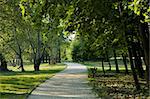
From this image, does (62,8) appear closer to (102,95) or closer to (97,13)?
(97,13)

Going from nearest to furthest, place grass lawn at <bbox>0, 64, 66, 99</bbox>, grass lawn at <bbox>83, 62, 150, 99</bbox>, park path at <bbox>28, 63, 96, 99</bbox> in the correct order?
grass lawn at <bbox>83, 62, 150, 99</bbox> → park path at <bbox>28, 63, 96, 99</bbox> → grass lawn at <bbox>0, 64, 66, 99</bbox>

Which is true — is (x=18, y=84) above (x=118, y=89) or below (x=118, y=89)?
above

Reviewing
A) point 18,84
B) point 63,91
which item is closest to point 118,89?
point 63,91

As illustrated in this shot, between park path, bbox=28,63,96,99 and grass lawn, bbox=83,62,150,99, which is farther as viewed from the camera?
park path, bbox=28,63,96,99

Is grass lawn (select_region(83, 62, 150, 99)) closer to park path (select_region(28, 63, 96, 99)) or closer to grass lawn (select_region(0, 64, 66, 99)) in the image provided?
park path (select_region(28, 63, 96, 99))

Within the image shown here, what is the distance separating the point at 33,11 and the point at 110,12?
439cm

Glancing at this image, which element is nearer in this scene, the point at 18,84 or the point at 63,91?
the point at 63,91

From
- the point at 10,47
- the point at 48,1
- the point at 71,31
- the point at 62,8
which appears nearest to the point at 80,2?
the point at 62,8

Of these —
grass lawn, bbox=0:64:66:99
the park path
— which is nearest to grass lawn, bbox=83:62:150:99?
the park path

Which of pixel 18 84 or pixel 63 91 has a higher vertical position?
pixel 18 84

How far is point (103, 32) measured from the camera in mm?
18562

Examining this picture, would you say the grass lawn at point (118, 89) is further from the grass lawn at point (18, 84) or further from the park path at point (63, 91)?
the grass lawn at point (18, 84)

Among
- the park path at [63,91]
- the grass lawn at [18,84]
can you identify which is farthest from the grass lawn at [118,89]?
the grass lawn at [18,84]

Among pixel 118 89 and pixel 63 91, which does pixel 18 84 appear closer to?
pixel 63 91
